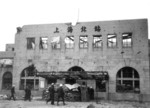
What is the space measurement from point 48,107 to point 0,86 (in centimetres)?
1529

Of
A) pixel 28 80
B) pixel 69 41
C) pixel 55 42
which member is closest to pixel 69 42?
pixel 69 41

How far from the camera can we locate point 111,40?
27281mm

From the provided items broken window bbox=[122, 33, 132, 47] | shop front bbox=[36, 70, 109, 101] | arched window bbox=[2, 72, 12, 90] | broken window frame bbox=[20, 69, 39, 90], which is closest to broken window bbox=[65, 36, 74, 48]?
shop front bbox=[36, 70, 109, 101]

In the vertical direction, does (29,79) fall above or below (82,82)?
above

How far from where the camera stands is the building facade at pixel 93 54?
25.9m

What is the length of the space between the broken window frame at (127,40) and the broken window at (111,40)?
Answer: 92 cm

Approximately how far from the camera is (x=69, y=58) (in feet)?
91.6

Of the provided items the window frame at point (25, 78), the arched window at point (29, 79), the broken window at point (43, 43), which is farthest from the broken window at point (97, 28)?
the window frame at point (25, 78)

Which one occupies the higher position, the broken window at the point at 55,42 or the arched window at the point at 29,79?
the broken window at the point at 55,42

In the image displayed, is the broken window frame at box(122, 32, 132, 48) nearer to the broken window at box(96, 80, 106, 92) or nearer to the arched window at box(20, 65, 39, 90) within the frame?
the broken window at box(96, 80, 106, 92)

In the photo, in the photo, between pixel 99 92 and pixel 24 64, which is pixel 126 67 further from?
pixel 24 64

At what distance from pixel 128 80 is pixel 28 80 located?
40.6 ft

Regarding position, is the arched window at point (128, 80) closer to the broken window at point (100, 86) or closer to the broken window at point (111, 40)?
the broken window at point (100, 86)

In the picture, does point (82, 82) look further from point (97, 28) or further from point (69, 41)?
point (97, 28)
